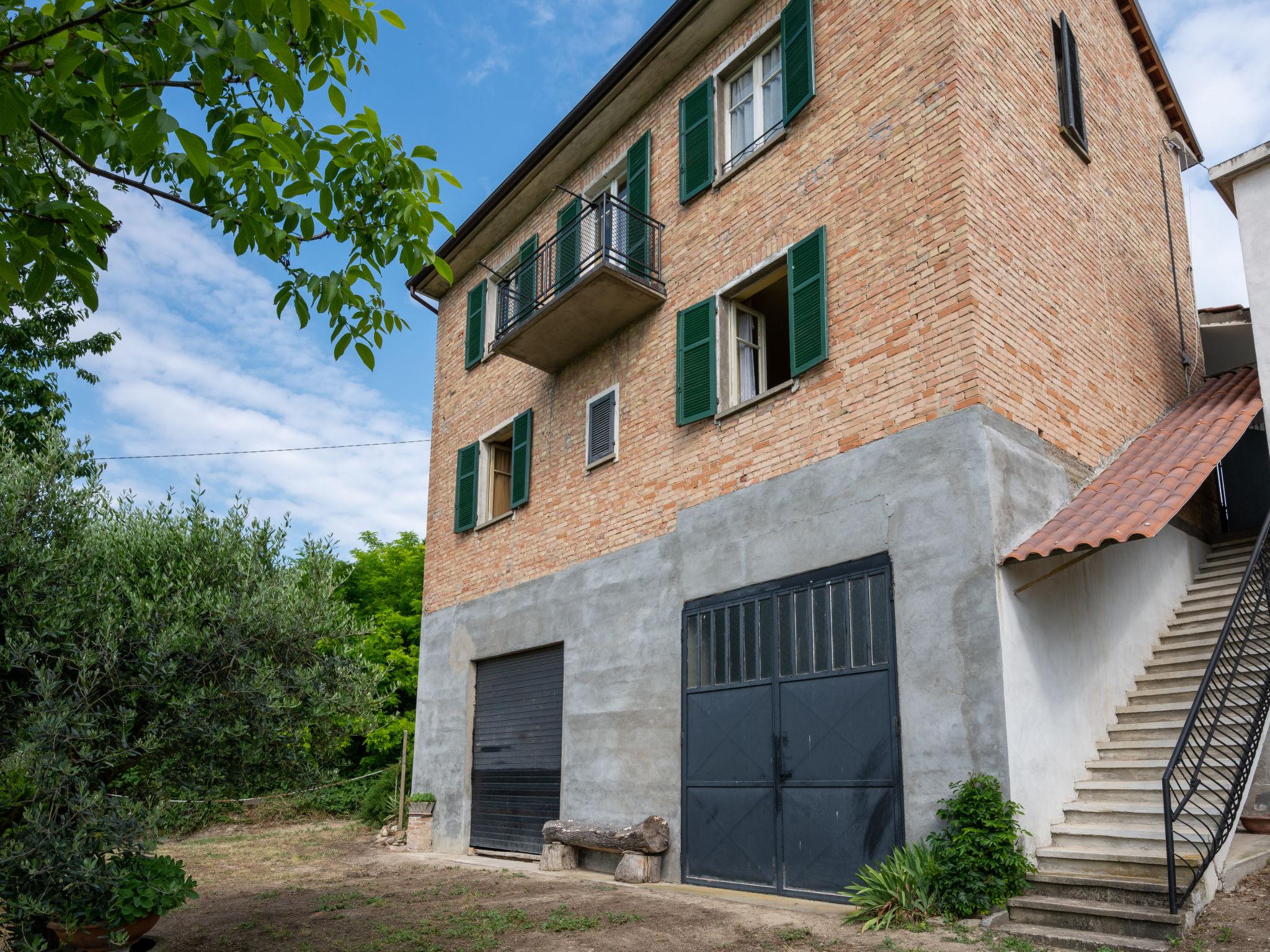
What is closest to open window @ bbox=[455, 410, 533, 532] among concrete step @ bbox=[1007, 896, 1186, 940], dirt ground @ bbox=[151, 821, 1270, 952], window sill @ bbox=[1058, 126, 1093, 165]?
dirt ground @ bbox=[151, 821, 1270, 952]

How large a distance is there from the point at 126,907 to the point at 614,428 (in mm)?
7571

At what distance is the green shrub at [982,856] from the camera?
702 centimetres

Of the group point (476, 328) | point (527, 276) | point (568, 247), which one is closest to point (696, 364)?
point (568, 247)

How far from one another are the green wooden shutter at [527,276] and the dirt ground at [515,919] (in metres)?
7.61

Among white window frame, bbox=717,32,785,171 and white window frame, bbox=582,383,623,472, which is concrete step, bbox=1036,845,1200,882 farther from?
white window frame, bbox=717,32,785,171

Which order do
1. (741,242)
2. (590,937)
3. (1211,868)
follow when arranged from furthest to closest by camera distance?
(741,242) → (590,937) → (1211,868)

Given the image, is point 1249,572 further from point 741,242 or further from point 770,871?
point 741,242

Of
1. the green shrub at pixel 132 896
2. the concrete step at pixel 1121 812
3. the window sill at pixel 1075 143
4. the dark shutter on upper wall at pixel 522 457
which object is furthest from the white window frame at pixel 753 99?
the green shrub at pixel 132 896

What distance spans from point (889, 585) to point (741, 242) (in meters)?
4.48

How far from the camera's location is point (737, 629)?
996 centimetres

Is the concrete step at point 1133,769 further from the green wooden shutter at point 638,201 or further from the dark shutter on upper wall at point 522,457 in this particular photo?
the dark shutter on upper wall at point 522,457

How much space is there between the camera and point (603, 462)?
12453 millimetres

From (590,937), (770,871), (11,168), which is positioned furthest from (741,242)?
(11,168)

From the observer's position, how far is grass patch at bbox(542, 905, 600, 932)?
25.0 feet
